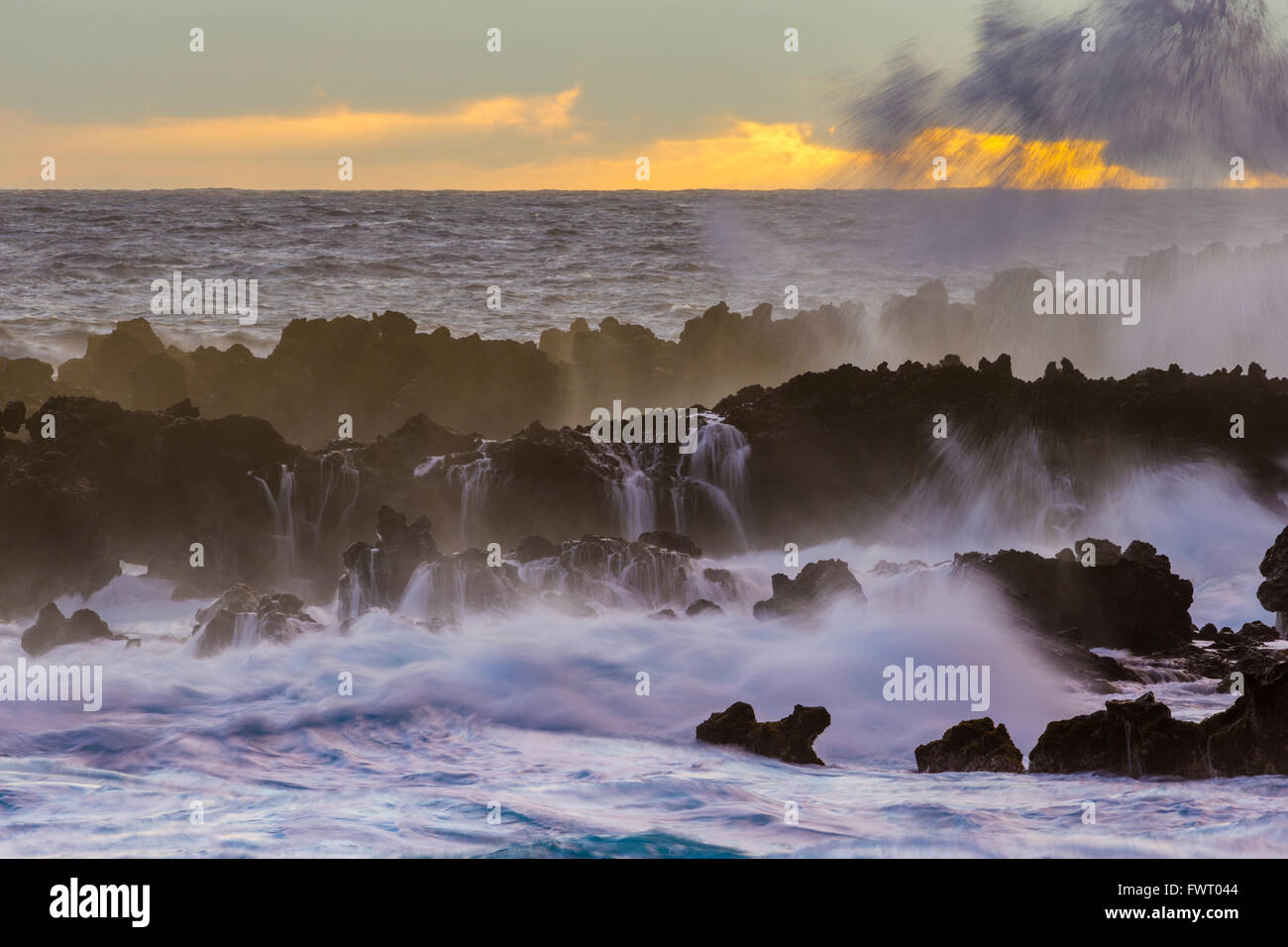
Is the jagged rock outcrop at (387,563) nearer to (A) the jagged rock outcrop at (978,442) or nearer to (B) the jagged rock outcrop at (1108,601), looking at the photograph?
(A) the jagged rock outcrop at (978,442)

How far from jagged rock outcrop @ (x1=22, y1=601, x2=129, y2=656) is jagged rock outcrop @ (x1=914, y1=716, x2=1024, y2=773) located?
8.84 metres

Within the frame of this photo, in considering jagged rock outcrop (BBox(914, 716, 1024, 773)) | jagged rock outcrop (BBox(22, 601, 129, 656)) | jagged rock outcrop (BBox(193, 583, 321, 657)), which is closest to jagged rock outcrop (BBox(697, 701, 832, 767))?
jagged rock outcrop (BBox(914, 716, 1024, 773))

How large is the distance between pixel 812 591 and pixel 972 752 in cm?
400

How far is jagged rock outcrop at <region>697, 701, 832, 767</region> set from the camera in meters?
11.8

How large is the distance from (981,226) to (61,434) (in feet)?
88.2

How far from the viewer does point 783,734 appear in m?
11.9

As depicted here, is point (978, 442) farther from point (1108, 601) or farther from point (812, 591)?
point (812, 591)

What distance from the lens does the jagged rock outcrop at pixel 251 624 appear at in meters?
15.2

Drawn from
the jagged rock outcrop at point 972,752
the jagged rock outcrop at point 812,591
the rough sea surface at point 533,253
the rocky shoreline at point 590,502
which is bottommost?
the jagged rock outcrop at point 972,752

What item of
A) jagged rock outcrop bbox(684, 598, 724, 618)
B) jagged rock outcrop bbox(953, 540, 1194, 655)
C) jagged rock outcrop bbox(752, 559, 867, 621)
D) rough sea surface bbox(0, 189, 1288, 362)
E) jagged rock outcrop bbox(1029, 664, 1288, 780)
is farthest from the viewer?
rough sea surface bbox(0, 189, 1288, 362)

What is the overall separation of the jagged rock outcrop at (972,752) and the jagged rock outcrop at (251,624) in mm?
6907

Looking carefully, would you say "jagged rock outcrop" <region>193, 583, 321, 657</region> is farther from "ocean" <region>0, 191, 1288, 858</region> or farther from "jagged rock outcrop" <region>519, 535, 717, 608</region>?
"jagged rock outcrop" <region>519, 535, 717, 608</region>

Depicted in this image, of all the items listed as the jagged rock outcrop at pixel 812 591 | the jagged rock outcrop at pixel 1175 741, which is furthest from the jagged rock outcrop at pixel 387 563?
the jagged rock outcrop at pixel 1175 741

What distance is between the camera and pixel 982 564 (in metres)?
15.3
